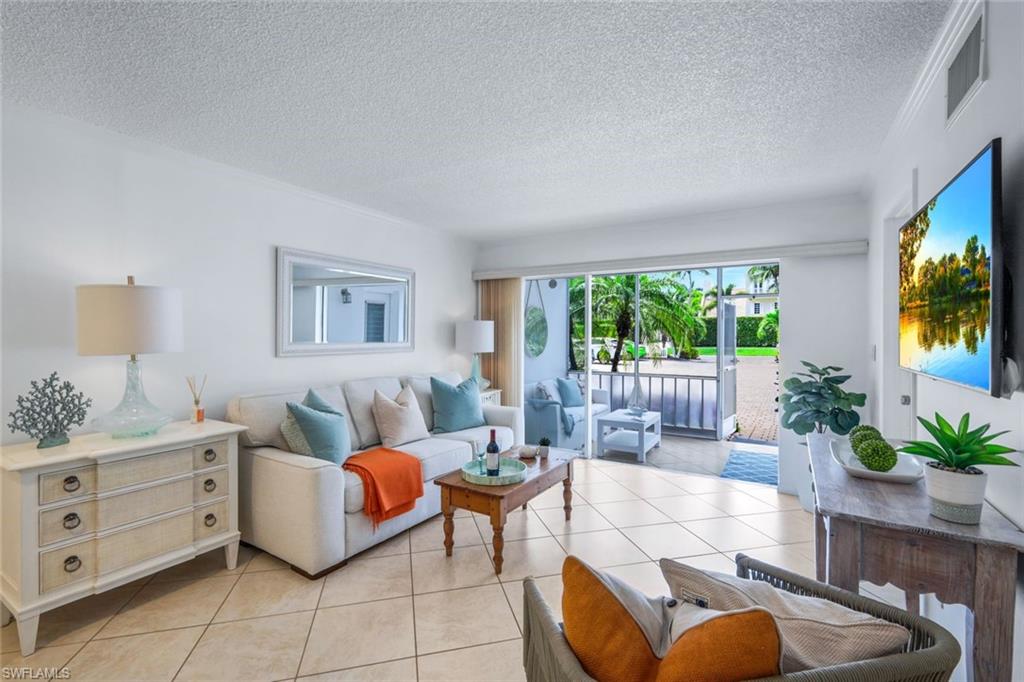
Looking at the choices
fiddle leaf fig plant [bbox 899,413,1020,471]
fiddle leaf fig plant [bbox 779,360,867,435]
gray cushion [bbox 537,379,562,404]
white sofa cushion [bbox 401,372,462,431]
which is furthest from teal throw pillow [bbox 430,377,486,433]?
fiddle leaf fig plant [bbox 899,413,1020,471]

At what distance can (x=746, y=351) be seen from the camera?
555 centimetres

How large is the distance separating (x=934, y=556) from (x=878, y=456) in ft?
1.33

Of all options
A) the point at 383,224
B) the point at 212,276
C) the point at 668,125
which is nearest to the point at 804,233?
the point at 668,125

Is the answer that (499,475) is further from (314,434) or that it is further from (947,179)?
(947,179)

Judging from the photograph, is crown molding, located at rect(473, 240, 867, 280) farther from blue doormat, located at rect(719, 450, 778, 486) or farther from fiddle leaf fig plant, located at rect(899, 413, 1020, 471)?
fiddle leaf fig plant, located at rect(899, 413, 1020, 471)

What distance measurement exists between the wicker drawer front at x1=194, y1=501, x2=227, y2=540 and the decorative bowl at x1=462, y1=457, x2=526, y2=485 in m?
1.33

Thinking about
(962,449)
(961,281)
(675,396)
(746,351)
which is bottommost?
(675,396)

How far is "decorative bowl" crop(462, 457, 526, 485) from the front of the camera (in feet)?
8.59

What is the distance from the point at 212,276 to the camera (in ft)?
9.75

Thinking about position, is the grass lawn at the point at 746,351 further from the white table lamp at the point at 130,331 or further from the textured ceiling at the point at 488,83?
the white table lamp at the point at 130,331

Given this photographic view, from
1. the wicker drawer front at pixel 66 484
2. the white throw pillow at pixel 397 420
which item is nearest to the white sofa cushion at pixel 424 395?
the white throw pillow at pixel 397 420

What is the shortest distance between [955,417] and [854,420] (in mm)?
1595

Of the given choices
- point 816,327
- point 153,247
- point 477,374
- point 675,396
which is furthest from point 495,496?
point 675,396

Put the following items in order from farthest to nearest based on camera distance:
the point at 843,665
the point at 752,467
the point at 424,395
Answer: the point at 752,467, the point at 424,395, the point at 843,665
